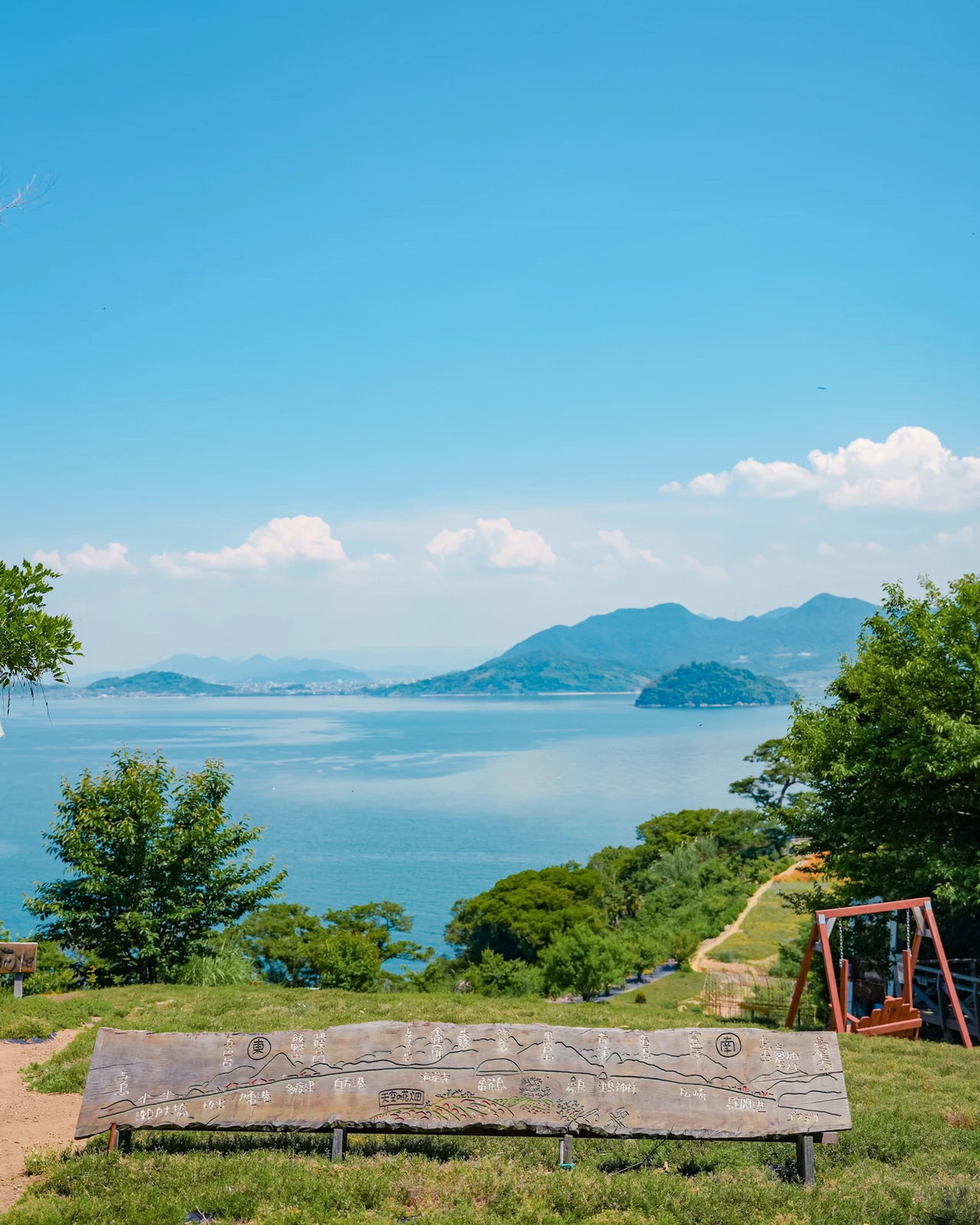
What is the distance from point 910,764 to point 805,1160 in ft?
36.1

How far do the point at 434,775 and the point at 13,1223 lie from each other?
11244cm

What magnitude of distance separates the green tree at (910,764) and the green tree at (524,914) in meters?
23.7

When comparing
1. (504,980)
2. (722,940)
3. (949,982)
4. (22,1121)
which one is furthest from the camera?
(722,940)

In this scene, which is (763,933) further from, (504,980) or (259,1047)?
(259,1047)

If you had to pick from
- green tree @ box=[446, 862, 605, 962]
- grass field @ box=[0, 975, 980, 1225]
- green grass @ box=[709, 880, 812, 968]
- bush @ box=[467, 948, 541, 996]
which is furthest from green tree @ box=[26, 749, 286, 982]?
green tree @ box=[446, 862, 605, 962]

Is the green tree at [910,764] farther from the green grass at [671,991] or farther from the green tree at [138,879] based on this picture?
the green tree at [138,879]

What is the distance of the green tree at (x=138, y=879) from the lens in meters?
17.8

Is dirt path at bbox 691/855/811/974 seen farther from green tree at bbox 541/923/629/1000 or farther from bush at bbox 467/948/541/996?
bush at bbox 467/948/541/996

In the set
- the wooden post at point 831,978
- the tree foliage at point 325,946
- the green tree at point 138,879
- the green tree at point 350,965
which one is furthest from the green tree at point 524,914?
the wooden post at point 831,978

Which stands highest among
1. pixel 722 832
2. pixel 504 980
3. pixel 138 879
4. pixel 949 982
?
pixel 138 879

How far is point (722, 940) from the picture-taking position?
1326 inches

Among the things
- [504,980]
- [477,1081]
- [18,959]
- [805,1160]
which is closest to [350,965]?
[18,959]

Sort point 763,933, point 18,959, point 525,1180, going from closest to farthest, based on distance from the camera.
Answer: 1. point 525,1180
2. point 18,959
3. point 763,933

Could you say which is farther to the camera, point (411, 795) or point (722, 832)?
point (411, 795)
